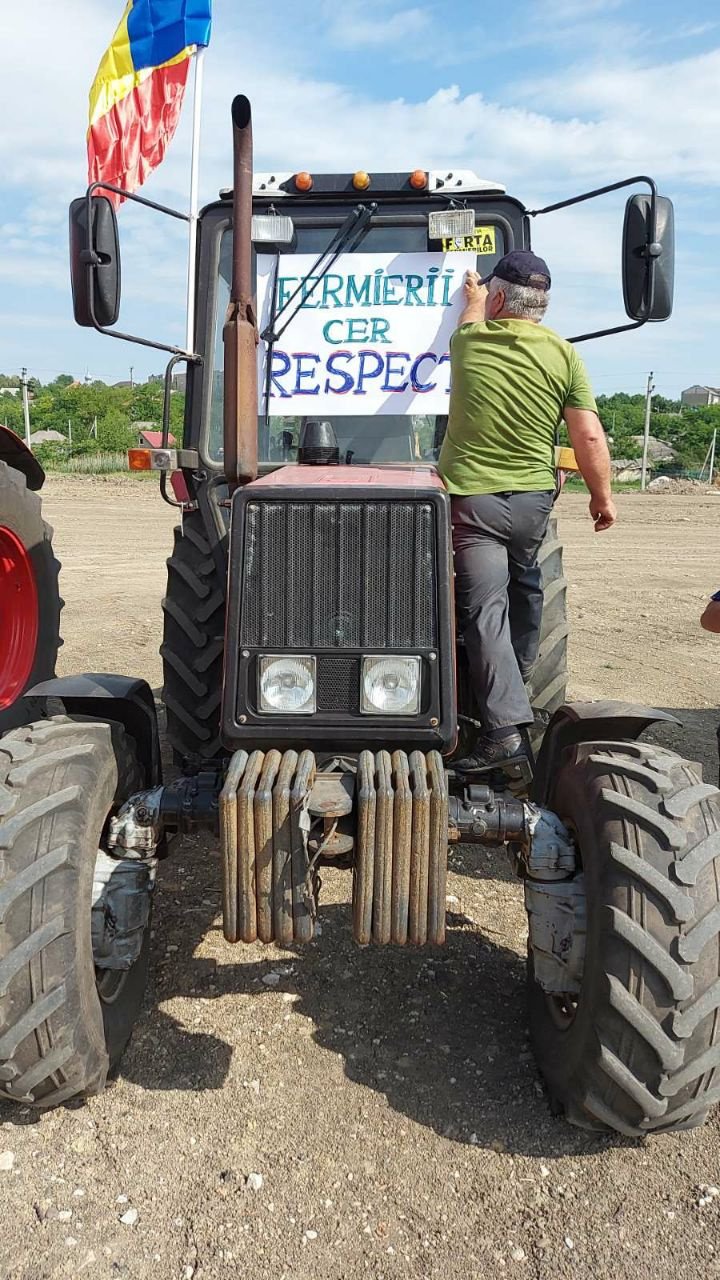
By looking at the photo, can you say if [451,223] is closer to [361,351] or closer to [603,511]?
[361,351]

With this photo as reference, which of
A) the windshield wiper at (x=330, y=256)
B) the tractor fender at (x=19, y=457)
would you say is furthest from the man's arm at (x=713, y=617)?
the tractor fender at (x=19, y=457)

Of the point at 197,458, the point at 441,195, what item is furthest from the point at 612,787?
the point at 441,195

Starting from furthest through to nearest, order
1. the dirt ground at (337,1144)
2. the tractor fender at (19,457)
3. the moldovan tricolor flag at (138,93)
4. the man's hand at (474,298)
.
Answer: the moldovan tricolor flag at (138,93) → the tractor fender at (19,457) → the man's hand at (474,298) → the dirt ground at (337,1144)

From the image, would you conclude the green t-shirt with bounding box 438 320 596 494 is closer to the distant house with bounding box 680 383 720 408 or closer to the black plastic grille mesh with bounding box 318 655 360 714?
the black plastic grille mesh with bounding box 318 655 360 714

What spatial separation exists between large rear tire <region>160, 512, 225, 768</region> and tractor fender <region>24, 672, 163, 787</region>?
0.66m

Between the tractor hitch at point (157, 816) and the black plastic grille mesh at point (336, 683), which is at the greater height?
the black plastic grille mesh at point (336, 683)

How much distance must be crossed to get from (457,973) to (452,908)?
1.54ft

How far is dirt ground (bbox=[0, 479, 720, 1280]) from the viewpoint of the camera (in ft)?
7.56

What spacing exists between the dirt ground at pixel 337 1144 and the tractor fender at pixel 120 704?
82 centimetres

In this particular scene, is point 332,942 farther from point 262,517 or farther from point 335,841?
point 262,517

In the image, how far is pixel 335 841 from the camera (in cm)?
249

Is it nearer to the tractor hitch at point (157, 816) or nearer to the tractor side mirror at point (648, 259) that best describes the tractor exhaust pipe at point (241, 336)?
the tractor hitch at point (157, 816)

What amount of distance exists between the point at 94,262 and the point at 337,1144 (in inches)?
112

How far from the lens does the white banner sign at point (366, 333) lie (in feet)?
13.6
